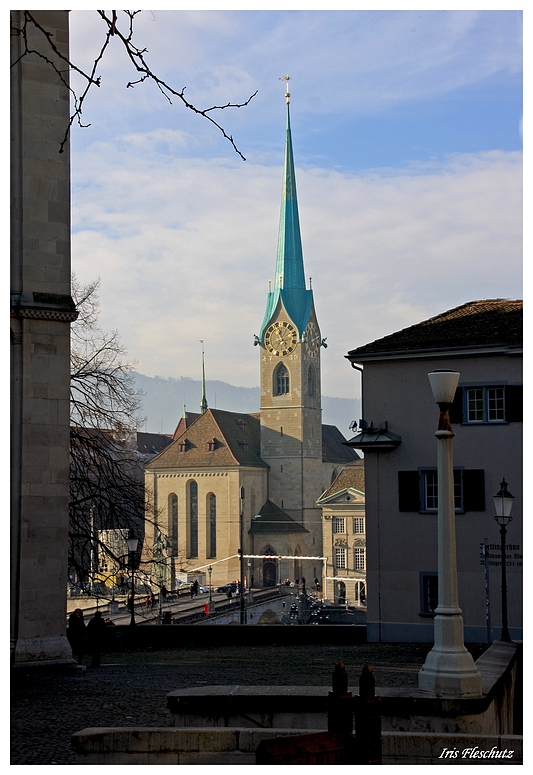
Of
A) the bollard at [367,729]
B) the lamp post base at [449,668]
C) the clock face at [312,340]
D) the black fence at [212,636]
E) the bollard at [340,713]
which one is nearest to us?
the bollard at [367,729]

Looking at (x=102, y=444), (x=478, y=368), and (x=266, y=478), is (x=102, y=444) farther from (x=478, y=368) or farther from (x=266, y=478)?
(x=266, y=478)

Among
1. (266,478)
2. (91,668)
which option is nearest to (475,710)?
(91,668)

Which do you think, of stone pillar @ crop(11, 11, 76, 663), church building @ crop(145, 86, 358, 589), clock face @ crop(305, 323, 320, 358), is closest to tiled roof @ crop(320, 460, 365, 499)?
church building @ crop(145, 86, 358, 589)

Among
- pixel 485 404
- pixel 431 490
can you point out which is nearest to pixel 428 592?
pixel 431 490

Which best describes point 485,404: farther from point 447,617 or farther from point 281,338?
point 281,338

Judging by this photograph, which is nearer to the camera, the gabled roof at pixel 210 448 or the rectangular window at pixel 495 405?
the rectangular window at pixel 495 405

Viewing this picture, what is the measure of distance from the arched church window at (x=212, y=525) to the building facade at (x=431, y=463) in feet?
268

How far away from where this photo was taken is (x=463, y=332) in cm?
2561

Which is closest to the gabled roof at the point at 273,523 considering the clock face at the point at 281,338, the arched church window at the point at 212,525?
the arched church window at the point at 212,525

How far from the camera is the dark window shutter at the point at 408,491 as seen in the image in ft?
83.3

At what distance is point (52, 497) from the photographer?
13.8 m

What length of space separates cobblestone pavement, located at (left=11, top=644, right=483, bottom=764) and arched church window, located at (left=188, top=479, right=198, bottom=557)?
87492 mm

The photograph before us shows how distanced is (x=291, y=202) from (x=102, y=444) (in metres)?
93.8

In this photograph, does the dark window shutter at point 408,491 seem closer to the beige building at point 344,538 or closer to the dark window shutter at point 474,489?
the dark window shutter at point 474,489
